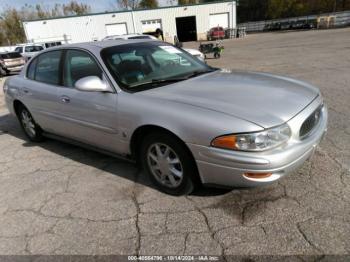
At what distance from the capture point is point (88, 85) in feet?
11.0

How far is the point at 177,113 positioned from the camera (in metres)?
2.88

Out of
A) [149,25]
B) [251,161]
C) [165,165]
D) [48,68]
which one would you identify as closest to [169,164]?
[165,165]

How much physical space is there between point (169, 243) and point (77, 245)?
78 cm

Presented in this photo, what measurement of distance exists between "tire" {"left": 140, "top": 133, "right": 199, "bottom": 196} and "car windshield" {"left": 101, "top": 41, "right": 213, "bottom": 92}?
0.65 metres

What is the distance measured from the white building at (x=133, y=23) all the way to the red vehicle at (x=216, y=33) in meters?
1.92

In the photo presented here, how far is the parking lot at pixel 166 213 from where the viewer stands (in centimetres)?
256

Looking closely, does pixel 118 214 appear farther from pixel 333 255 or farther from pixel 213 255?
pixel 333 255

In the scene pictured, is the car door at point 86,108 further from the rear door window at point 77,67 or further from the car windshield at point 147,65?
the car windshield at point 147,65

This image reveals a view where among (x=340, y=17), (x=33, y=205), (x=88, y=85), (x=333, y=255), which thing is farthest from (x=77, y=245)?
(x=340, y=17)

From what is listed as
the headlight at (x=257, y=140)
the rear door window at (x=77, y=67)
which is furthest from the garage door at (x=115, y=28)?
the headlight at (x=257, y=140)

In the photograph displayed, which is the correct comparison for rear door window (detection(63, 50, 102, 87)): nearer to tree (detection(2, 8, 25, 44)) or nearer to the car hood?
the car hood

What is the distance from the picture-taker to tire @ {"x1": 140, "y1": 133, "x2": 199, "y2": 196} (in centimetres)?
295

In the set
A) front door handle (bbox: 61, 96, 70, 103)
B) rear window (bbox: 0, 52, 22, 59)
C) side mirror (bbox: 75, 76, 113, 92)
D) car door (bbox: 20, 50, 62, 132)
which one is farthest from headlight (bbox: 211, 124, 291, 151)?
rear window (bbox: 0, 52, 22, 59)

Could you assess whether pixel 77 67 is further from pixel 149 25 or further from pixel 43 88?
pixel 149 25
